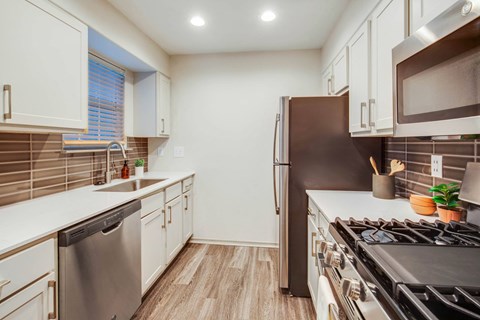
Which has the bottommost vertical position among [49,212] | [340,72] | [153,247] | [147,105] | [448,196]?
[153,247]

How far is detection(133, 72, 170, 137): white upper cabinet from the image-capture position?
292cm

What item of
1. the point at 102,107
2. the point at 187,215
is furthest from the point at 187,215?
the point at 102,107

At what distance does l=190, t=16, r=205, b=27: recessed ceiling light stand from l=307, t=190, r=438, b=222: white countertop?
1.86 meters

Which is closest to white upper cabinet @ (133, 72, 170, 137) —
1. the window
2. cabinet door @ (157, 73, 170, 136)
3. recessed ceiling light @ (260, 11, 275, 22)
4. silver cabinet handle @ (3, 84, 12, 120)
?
cabinet door @ (157, 73, 170, 136)

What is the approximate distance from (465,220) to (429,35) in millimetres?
902

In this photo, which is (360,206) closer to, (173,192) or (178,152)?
(173,192)

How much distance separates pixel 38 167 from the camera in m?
1.71

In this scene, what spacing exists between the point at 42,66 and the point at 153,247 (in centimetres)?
149

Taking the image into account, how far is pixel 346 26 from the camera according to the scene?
2.09 m

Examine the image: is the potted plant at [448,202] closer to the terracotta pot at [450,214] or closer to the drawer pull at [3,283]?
the terracotta pot at [450,214]

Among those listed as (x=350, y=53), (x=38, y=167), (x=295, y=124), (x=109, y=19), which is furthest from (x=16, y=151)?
(x=350, y=53)

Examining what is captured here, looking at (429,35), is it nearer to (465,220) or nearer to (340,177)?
(465,220)

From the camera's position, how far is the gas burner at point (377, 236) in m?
0.98

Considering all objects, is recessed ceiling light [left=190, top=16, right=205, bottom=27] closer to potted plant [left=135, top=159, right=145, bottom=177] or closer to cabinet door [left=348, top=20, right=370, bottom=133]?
cabinet door [left=348, top=20, right=370, bottom=133]
